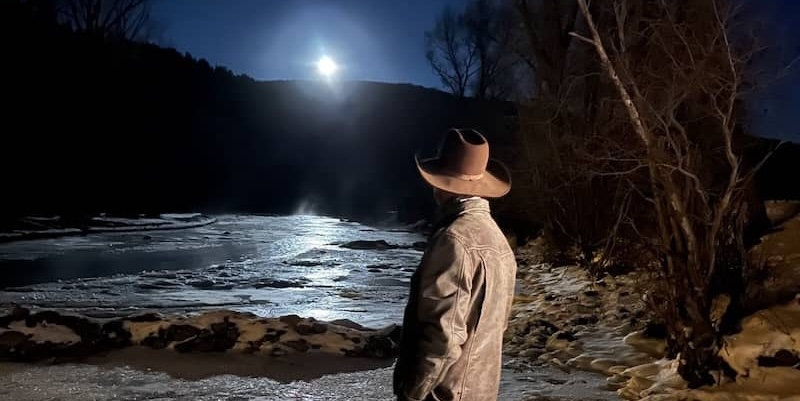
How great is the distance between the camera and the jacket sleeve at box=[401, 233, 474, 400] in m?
2.61

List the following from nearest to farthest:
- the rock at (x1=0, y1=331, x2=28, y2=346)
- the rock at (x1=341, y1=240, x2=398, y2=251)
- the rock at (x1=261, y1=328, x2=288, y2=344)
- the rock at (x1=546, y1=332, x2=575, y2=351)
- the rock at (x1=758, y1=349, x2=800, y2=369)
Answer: the rock at (x1=758, y1=349, x2=800, y2=369) < the rock at (x1=0, y1=331, x2=28, y2=346) < the rock at (x1=261, y1=328, x2=288, y2=344) < the rock at (x1=546, y1=332, x2=575, y2=351) < the rock at (x1=341, y1=240, x2=398, y2=251)

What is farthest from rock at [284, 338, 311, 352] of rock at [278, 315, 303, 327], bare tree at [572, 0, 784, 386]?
bare tree at [572, 0, 784, 386]

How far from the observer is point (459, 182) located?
9.62 feet

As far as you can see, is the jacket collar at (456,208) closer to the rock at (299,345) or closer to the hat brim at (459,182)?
Answer: the hat brim at (459,182)

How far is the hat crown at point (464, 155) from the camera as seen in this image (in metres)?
2.96

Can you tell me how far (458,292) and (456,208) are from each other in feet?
1.22

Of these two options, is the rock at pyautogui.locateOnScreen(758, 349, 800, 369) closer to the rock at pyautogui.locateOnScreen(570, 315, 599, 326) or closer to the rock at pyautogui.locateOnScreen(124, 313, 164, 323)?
the rock at pyautogui.locateOnScreen(570, 315, 599, 326)

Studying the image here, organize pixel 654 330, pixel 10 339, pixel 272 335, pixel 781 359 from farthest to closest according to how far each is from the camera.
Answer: pixel 272 335 → pixel 654 330 → pixel 10 339 → pixel 781 359

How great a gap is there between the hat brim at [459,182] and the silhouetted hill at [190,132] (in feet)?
69.2

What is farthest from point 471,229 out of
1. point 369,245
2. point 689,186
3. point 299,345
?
point 369,245

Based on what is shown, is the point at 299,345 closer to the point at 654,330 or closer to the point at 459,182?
the point at 654,330

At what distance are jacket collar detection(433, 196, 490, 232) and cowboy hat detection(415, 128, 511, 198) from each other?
0.04 meters

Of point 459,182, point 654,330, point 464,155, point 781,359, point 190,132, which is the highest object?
point 190,132

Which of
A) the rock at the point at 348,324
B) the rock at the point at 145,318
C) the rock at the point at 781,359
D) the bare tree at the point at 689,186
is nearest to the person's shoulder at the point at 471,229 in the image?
the bare tree at the point at 689,186
